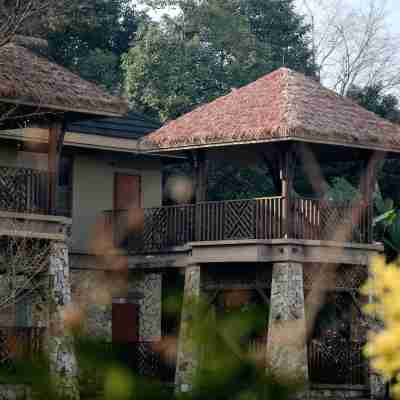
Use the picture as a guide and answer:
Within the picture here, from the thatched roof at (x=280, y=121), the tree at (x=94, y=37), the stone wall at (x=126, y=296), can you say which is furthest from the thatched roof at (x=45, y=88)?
the tree at (x=94, y=37)

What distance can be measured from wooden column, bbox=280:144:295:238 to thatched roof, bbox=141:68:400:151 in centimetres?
72

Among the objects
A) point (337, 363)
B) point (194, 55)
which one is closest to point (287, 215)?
point (337, 363)

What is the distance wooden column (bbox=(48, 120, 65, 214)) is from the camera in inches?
782

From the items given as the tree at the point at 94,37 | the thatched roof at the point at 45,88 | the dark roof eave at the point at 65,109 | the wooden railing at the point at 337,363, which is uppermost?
Result: the tree at the point at 94,37

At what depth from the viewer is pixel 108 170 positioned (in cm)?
2614

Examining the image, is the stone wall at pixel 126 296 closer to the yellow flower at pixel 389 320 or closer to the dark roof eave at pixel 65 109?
the dark roof eave at pixel 65 109

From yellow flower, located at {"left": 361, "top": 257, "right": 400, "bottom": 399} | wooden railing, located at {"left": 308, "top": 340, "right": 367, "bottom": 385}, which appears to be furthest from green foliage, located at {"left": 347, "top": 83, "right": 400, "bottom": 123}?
yellow flower, located at {"left": 361, "top": 257, "right": 400, "bottom": 399}

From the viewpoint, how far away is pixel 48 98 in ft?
64.3

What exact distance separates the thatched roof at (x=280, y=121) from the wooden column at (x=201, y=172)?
0.61 m

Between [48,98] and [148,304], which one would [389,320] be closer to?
[48,98]

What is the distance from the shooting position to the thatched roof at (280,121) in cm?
2175

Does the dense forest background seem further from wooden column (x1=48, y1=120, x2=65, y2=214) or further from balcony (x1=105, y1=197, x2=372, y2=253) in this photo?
wooden column (x1=48, y1=120, x2=65, y2=214)

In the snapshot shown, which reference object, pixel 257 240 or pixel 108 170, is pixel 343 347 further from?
pixel 108 170

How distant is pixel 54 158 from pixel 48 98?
1096 mm
